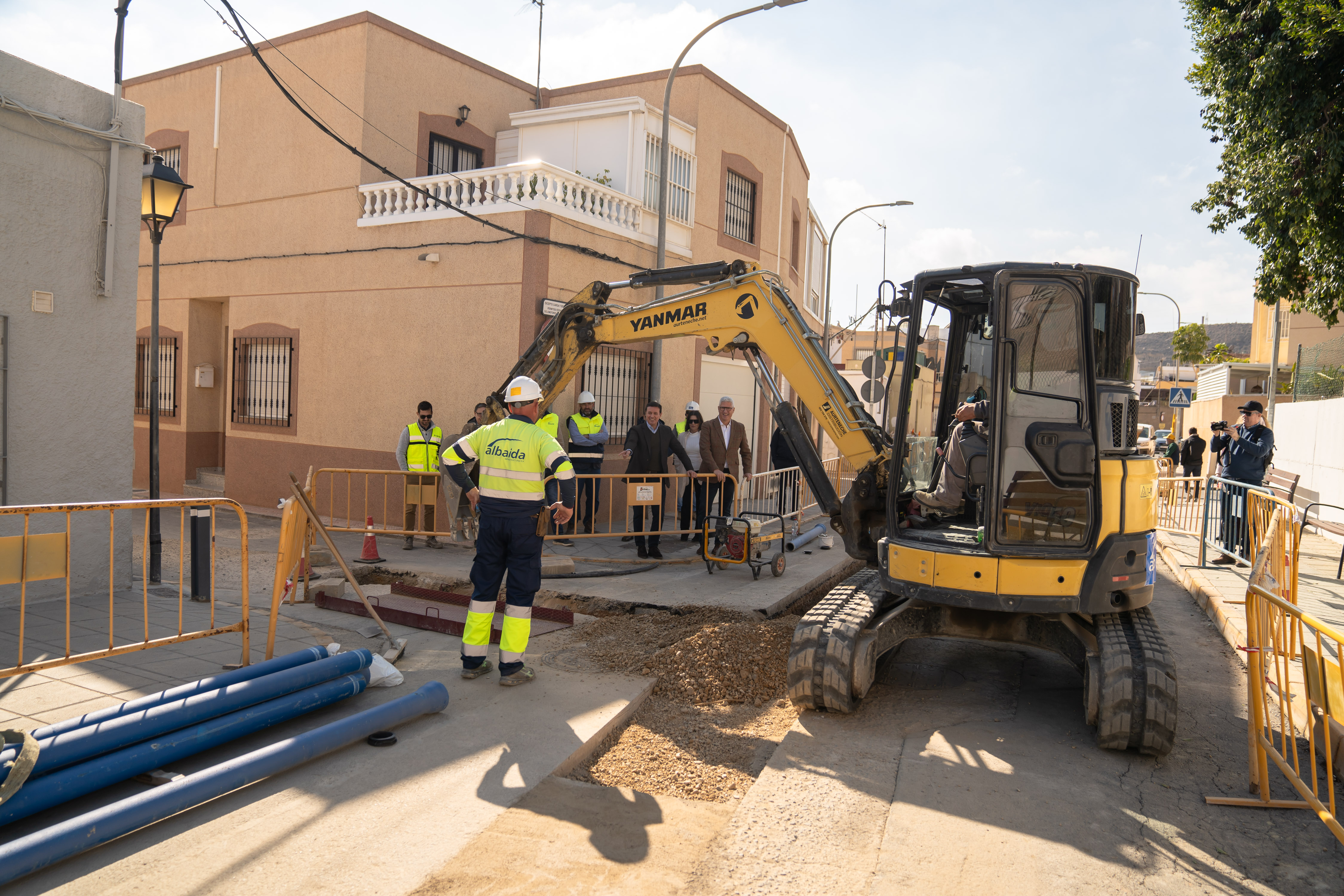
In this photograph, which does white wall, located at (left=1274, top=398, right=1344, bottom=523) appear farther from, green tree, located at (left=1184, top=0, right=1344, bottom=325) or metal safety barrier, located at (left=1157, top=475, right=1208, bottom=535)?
green tree, located at (left=1184, top=0, right=1344, bottom=325)

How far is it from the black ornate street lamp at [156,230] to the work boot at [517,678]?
4388mm

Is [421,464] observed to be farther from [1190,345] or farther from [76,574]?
[1190,345]

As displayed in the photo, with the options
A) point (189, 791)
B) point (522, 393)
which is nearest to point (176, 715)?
point (189, 791)

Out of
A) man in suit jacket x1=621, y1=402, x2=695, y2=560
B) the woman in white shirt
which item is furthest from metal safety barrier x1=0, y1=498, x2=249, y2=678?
the woman in white shirt

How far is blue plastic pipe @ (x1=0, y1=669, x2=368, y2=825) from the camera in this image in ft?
11.4

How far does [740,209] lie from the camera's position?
55.5ft

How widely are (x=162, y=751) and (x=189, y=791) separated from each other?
1.47ft

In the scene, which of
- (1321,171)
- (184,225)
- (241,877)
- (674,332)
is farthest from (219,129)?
(1321,171)

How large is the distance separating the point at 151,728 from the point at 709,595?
16.4 feet

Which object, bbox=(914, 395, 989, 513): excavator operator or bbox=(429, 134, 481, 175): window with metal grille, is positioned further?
bbox=(429, 134, 481, 175): window with metal grille

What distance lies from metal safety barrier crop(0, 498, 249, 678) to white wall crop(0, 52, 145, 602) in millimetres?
92

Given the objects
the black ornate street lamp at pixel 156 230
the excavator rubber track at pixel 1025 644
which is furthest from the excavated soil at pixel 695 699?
the black ornate street lamp at pixel 156 230

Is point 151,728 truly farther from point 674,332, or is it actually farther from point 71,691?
point 674,332

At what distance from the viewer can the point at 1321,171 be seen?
32.9ft
